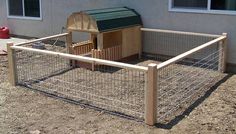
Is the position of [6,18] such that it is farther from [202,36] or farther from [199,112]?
[199,112]

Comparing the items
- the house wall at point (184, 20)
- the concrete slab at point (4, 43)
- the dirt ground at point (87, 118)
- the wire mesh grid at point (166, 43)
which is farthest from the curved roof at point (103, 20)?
the concrete slab at point (4, 43)

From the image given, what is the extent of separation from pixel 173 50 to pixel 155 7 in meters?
0.95

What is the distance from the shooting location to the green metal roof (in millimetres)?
6844

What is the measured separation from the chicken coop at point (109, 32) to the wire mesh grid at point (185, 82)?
45.6 inches

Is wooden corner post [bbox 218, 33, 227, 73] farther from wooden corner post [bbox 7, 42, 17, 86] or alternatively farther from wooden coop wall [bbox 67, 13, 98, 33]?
wooden corner post [bbox 7, 42, 17, 86]

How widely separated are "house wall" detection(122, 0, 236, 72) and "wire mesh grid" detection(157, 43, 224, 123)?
32 cm

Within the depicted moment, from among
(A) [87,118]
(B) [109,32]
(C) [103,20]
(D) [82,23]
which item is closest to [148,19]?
(B) [109,32]

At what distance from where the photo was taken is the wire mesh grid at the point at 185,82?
500 centimetres

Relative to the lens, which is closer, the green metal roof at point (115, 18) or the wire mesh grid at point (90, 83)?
the wire mesh grid at point (90, 83)

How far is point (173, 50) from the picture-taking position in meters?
7.52

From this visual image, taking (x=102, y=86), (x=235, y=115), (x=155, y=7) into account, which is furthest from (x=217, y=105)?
(x=155, y=7)

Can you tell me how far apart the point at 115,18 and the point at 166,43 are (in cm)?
121

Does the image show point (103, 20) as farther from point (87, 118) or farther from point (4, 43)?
point (4, 43)

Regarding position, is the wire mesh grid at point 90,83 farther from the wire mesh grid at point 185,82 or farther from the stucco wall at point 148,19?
the stucco wall at point 148,19
